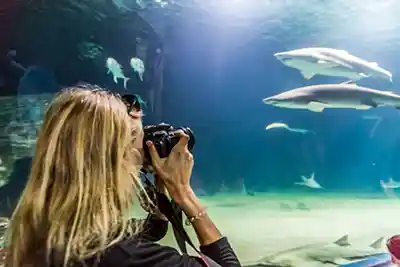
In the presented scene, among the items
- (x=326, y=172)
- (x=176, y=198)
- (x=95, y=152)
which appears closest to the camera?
(x=95, y=152)

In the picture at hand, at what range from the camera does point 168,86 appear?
1780 millimetres

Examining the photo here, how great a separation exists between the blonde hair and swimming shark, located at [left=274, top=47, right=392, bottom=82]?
914 millimetres

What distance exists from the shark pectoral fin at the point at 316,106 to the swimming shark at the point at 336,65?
0.26 ft

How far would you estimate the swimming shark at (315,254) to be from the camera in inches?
66.6

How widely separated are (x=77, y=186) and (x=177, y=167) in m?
0.26

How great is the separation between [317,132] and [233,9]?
47 cm

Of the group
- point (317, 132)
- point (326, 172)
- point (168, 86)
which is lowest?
point (326, 172)

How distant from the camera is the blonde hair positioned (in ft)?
2.77

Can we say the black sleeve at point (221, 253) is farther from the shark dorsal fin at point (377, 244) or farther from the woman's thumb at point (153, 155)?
the shark dorsal fin at point (377, 244)

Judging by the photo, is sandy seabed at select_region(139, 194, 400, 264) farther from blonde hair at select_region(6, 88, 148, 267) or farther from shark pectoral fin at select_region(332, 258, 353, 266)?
blonde hair at select_region(6, 88, 148, 267)

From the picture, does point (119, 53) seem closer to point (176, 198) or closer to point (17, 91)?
point (17, 91)

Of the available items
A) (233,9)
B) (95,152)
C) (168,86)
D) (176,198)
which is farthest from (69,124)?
(233,9)

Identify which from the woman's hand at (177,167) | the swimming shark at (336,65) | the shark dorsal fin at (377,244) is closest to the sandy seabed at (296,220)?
A: the shark dorsal fin at (377,244)

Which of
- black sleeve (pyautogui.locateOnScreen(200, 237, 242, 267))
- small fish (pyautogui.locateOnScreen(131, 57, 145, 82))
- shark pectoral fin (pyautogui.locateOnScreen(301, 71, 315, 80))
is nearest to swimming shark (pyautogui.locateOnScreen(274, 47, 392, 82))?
shark pectoral fin (pyautogui.locateOnScreen(301, 71, 315, 80))
